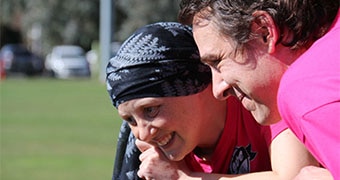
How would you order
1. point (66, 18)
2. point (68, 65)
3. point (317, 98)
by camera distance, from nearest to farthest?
1. point (317, 98)
2. point (68, 65)
3. point (66, 18)

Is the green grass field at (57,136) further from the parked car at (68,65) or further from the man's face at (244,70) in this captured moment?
the parked car at (68,65)

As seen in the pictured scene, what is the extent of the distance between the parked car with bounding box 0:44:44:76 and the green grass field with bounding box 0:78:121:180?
15.2 m

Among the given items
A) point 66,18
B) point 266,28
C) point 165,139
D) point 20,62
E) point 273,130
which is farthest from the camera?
point 66,18

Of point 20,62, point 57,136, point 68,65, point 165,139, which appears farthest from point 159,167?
point 68,65

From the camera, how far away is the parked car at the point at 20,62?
1736 inches

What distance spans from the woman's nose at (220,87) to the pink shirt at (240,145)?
33 centimetres

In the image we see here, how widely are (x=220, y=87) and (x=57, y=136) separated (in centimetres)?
1436

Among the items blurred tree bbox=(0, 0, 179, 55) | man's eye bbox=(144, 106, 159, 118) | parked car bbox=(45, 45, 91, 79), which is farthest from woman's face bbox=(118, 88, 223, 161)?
parked car bbox=(45, 45, 91, 79)

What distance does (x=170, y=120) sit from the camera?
9.04ft

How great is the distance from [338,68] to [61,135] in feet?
49.2

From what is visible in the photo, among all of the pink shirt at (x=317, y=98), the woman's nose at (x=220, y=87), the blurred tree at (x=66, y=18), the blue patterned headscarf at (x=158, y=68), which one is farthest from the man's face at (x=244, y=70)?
the blurred tree at (x=66, y=18)

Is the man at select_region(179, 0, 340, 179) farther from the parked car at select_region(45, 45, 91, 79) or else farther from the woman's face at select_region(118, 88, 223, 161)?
the parked car at select_region(45, 45, 91, 79)

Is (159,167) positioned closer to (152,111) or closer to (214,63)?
(152,111)

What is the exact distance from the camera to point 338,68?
2084mm
